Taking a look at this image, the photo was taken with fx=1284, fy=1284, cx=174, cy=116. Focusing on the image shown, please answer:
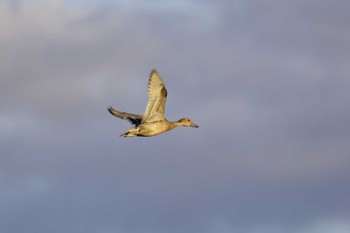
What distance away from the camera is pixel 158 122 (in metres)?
57.6

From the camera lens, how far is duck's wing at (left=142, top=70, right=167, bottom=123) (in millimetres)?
56344

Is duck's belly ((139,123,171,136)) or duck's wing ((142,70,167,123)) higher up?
duck's wing ((142,70,167,123))

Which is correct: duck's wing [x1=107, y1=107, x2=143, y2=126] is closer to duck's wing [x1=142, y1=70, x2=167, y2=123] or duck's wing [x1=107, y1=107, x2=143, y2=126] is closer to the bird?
the bird

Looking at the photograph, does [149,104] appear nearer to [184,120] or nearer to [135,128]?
[135,128]

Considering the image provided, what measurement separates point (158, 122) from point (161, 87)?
6.41ft

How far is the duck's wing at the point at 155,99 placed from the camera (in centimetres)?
5634

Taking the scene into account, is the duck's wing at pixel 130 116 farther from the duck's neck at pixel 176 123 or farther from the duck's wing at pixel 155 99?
the duck's neck at pixel 176 123

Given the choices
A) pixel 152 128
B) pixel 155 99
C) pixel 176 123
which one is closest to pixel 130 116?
pixel 176 123

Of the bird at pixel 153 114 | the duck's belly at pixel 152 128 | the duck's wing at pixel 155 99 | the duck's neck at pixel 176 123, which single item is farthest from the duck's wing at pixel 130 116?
the duck's neck at pixel 176 123

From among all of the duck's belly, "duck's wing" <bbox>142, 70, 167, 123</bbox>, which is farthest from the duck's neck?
"duck's wing" <bbox>142, 70, 167, 123</bbox>

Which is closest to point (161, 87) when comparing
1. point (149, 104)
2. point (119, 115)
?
point (149, 104)

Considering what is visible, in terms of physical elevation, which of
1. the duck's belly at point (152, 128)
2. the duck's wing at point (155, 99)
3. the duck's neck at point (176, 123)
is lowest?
the duck's belly at point (152, 128)

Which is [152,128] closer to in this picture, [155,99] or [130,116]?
[155,99]

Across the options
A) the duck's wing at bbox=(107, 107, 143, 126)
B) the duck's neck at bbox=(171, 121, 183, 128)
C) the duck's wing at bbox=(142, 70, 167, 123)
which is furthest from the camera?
the duck's neck at bbox=(171, 121, 183, 128)
